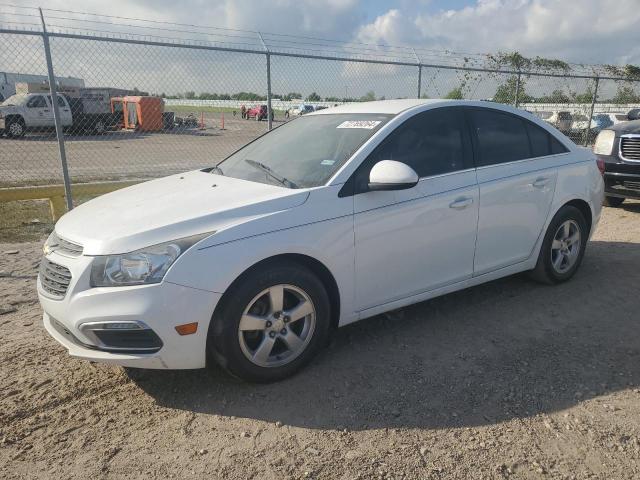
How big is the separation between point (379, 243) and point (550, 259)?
→ 2092 millimetres

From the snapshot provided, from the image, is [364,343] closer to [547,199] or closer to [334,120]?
[334,120]

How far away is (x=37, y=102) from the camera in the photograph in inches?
852

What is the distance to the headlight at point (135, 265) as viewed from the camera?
2732mm

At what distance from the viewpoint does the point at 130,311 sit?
2695mm

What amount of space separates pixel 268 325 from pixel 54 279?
1252 millimetres

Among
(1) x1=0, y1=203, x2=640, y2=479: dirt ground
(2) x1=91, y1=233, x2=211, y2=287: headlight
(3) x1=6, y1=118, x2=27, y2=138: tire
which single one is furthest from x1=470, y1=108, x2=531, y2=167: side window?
(3) x1=6, y1=118, x2=27, y2=138: tire

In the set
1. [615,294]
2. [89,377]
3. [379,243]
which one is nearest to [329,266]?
[379,243]

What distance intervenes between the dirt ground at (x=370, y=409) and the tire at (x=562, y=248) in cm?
61

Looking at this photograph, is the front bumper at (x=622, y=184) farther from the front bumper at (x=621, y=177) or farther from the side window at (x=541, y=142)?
the side window at (x=541, y=142)

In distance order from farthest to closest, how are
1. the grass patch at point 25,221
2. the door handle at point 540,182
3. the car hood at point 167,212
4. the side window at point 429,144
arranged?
the grass patch at point 25,221, the door handle at point 540,182, the side window at point 429,144, the car hood at point 167,212

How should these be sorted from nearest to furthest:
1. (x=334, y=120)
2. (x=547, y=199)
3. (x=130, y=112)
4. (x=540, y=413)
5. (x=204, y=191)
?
(x=540, y=413)
(x=204, y=191)
(x=334, y=120)
(x=547, y=199)
(x=130, y=112)

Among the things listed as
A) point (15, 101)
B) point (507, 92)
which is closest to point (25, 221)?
point (507, 92)

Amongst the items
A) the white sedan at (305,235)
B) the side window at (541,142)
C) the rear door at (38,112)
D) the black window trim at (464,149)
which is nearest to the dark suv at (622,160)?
the side window at (541,142)

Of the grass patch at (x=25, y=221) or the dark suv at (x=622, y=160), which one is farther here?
the dark suv at (x=622, y=160)
